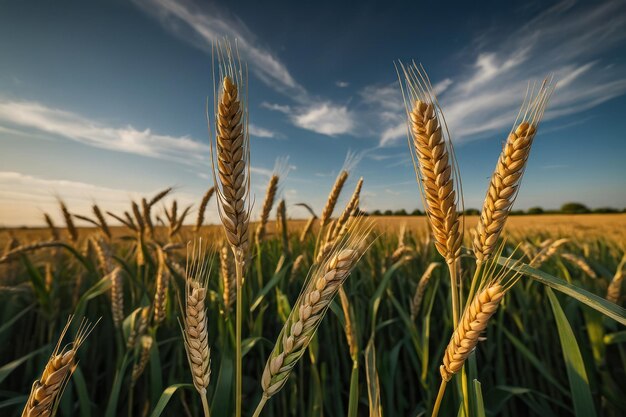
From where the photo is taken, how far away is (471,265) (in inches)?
138

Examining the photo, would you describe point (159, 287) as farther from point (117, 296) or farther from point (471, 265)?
point (471, 265)

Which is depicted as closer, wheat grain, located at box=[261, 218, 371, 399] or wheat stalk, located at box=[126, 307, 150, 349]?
wheat grain, located at box=[261, 218, 371, 399]

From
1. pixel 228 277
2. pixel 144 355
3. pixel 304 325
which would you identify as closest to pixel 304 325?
pixel 304 325

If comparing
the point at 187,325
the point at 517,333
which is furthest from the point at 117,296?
the point at 517,333

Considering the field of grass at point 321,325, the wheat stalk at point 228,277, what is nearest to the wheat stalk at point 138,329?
the field of grass at point 321,325

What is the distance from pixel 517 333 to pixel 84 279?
426 cm

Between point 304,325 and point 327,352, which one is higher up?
point 304,325

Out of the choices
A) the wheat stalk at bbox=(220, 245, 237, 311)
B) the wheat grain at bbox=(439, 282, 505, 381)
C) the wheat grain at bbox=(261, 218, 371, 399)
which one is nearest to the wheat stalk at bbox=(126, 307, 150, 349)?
the wheat stalk at bbox=(220, 245, 237, 311)

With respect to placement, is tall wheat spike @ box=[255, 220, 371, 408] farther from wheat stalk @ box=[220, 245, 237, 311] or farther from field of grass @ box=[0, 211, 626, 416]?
wheat stalk @ box=[220, 245, 237, 311]

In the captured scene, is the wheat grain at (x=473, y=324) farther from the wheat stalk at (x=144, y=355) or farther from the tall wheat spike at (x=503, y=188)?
the wheat stalk at (x=144, y=355)

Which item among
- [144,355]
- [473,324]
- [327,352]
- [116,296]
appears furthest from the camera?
[327,352]

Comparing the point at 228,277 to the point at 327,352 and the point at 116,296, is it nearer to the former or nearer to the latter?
the point at 116,296

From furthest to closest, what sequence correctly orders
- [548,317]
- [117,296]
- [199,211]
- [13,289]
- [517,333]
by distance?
[199,211], [517,333], [548,317], [13,289], [117,296]

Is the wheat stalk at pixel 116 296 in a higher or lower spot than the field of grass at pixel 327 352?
higher
